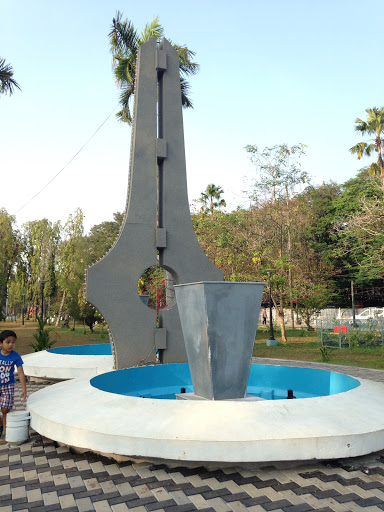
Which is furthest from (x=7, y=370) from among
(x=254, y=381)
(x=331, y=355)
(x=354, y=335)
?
(x=354, y=335)

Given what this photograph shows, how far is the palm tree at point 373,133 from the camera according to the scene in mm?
29234

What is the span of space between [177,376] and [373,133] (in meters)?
26.3

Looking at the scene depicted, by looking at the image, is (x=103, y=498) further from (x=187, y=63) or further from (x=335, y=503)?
(x=187, y=63)

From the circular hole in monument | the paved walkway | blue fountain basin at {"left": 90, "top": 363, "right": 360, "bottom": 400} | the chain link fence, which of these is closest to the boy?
the paved walkway

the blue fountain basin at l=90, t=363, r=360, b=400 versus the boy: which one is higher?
the boy

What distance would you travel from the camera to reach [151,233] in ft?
35.8

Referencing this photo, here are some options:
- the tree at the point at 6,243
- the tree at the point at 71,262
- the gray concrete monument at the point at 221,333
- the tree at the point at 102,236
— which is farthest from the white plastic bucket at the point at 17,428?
the tree at the point at 6,243

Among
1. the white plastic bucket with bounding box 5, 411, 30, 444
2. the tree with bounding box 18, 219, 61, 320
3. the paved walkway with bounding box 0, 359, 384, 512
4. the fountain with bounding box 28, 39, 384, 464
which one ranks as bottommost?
the paved walkway with bounding box 0, 359, 384, 512

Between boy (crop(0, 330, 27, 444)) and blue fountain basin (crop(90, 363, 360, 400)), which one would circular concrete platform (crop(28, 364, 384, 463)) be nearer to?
boy (crop(0, 330, 27, 444))

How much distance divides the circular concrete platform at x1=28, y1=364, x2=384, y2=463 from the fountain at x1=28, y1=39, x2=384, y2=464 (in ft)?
0.04

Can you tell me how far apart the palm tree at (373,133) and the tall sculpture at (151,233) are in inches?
834

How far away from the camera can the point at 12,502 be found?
3863 mm

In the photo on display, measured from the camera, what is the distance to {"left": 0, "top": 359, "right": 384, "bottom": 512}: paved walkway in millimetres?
3740

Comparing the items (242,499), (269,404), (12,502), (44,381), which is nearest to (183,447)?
(242,499)
